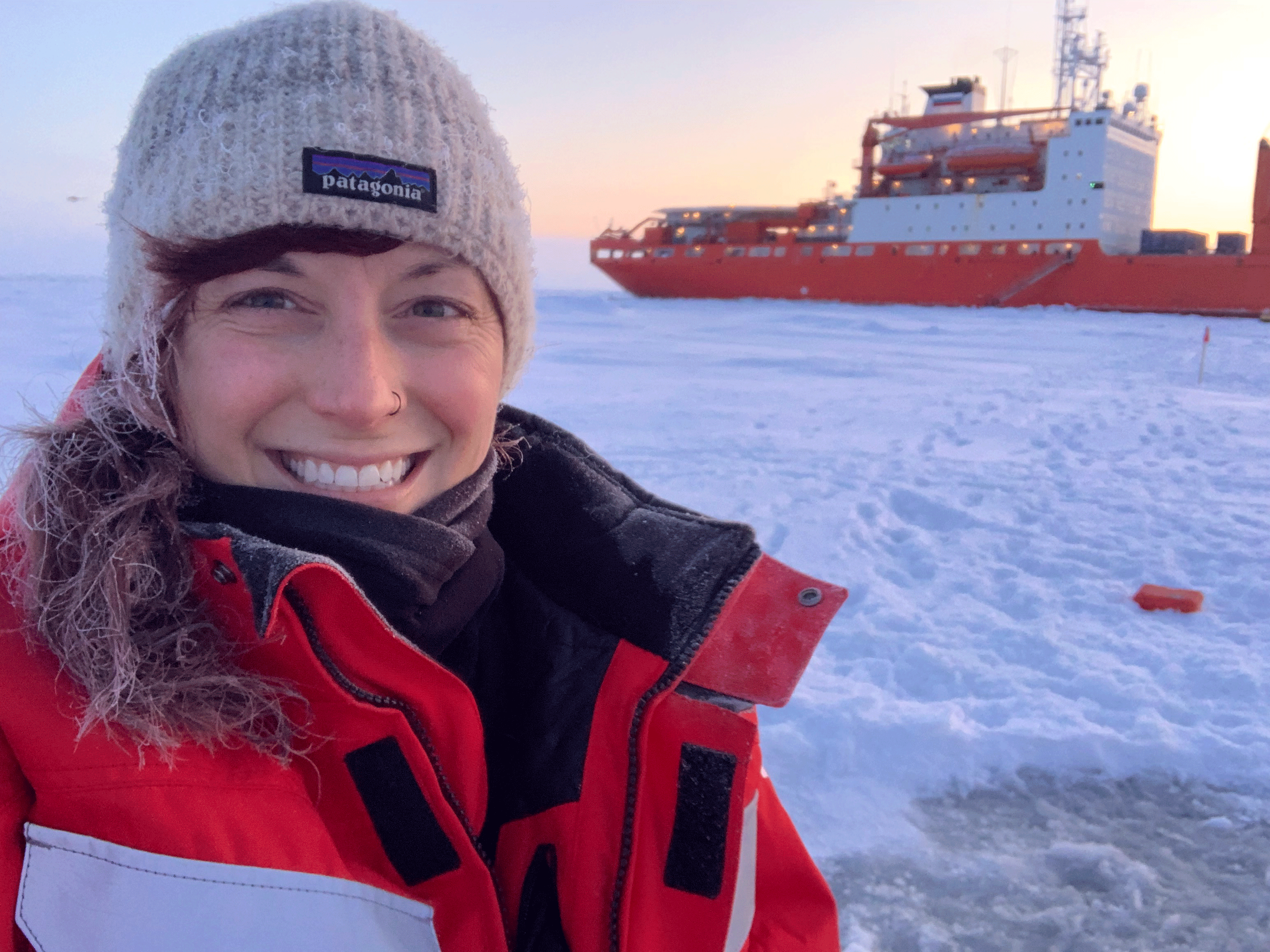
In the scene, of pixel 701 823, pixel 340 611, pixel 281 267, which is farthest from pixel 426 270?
pixel 701 823

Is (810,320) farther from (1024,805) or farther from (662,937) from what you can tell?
(662,937)

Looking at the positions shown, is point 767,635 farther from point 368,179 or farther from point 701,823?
point 368,179

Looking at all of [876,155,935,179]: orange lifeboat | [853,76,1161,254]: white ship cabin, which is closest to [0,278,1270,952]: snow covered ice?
[853,76,1161,254]: white ship cabin

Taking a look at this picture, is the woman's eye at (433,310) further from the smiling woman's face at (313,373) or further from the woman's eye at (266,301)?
the woman's eye at (266,301)

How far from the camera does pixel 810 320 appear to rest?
53.0 ft

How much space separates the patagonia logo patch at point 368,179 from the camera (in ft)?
2.98

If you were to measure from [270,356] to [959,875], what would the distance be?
67.8 inches

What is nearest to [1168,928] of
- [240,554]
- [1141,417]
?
[240,554]

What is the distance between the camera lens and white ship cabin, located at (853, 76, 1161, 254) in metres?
19.5

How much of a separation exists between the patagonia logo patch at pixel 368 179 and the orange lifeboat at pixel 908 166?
23.4 m

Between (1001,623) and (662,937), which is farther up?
(662,937)

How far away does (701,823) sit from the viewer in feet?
3.21

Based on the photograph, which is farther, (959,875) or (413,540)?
(959,875)

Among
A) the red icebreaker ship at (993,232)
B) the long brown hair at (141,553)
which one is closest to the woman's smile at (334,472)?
the long brown hair at (141,553)
